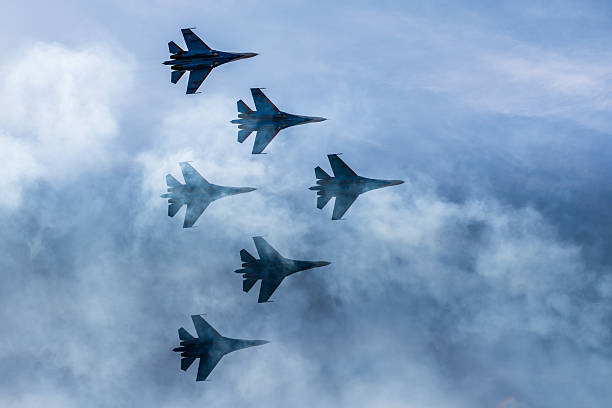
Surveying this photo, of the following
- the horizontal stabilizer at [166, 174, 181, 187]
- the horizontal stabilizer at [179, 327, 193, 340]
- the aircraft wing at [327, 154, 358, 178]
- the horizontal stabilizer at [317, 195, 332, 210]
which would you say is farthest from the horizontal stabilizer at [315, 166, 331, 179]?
the horizontal stabilizer at [179, 327, 193, 340]

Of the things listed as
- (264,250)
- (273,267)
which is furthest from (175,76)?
(273,267)

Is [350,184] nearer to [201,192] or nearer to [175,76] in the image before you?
[201,192]

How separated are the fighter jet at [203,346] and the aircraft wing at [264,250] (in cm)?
1960

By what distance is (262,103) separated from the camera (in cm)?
12350

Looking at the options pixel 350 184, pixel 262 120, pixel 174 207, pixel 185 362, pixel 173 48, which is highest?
pixel 173 48

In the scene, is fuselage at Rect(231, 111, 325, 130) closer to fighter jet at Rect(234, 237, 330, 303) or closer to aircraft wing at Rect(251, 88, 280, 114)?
aircraft wing at Rect(251, 88, 280, 114)

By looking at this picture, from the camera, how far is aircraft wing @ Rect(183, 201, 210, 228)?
126312 millimetres

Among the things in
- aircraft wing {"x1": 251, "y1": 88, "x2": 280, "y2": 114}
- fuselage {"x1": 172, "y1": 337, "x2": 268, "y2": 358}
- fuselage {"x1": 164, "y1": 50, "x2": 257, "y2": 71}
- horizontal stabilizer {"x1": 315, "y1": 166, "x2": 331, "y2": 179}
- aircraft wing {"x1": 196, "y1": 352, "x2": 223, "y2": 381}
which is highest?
fuselage {"x1": 164, "y1": 50, "x2": 257, "y2": 71}

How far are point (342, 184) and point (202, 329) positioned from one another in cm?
4398

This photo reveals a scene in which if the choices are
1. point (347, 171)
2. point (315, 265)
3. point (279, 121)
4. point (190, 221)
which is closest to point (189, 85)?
point (279, 121)

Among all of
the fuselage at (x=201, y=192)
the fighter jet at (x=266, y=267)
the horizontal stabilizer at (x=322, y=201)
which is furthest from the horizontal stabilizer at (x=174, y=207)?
the horizontal stabilizer at (x=322, y=201)

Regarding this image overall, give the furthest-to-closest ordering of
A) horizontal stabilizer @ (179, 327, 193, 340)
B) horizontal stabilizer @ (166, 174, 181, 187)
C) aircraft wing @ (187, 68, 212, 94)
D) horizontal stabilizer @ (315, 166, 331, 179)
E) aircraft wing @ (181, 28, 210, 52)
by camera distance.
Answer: horizontal stabilizer @ (166, 174, 181, 187) < horizontal stabilizer @ (315, 166, 331, 179) < horizontal stabilizer @ (179, 327, 193, 340) < aircraft wing @ (187, 68, 212, 94) < aircraft wing @ (181, 28, 210, 52)

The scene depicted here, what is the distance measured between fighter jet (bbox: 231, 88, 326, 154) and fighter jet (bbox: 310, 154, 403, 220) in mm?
11029

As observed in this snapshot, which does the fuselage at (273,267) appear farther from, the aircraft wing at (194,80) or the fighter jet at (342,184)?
the aircraft wing at (194,80)
